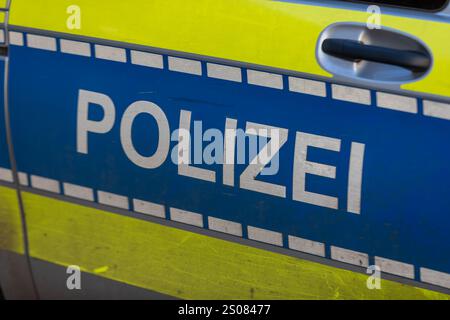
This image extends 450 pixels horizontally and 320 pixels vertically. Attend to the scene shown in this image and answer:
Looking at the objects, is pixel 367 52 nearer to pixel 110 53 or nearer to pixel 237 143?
pixel 237 143

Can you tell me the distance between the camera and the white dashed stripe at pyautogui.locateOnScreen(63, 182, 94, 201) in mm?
2298

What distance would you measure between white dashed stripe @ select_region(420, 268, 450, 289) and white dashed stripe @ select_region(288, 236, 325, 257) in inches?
9.5

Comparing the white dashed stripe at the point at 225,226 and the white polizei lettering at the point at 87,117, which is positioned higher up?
the white polizei lettering at the point at 87,117

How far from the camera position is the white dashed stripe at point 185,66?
6.73 ft

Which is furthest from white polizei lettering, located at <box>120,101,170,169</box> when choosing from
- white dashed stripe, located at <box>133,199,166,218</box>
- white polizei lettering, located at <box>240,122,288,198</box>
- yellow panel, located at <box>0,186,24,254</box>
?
yellow panel, located at <box>0,186,24,254</box>

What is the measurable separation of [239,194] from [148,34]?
46 centimetres

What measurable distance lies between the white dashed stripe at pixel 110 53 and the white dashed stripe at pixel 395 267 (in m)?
0.80

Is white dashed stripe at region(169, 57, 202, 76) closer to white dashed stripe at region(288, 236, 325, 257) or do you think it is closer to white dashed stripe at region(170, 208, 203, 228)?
white dashed stripe at region(170, 208, 203, 228)

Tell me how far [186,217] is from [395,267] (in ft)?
1.80

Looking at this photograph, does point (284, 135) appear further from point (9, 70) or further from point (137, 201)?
point (9, 70)

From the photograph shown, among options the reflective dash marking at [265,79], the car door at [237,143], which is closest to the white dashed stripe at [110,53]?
the car door at [237,143]

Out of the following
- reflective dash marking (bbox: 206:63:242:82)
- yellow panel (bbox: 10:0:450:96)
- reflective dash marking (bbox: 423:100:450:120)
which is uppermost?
yellow panel (bbox: 10:0:450:96)

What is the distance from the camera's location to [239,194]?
2057mm

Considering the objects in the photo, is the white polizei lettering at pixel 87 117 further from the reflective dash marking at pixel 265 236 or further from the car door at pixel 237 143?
the reflective dash marking at pixel 265 236
